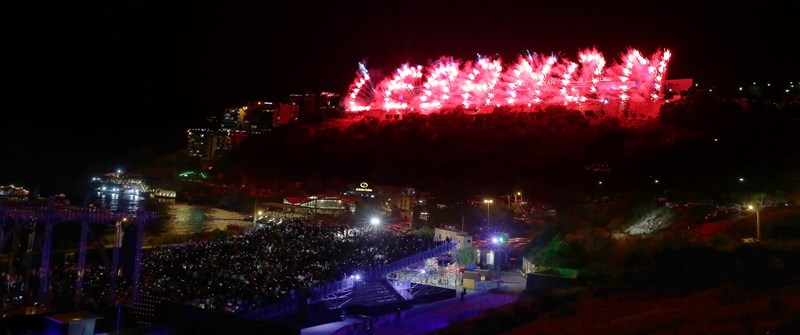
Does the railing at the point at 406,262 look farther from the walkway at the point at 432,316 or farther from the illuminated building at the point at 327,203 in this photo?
the illuminated building at the point at 327,203

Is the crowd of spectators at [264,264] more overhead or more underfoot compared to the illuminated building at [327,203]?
more underfoot

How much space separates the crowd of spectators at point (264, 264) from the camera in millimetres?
8844

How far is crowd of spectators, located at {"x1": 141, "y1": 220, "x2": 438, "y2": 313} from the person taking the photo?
8844mm

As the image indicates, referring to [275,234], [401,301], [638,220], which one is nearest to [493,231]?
[638,220]

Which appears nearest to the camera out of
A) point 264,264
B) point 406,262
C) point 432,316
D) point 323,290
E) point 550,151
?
point 432,316

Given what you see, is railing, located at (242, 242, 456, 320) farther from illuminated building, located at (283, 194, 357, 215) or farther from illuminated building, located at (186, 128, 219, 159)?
illuminated building, located at (186, 128, 219, 159)

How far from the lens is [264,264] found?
10.4 m

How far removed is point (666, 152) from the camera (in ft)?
69.1

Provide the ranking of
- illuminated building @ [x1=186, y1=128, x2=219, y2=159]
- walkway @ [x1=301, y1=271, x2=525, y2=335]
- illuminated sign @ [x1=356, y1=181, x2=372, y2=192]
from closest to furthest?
walkway @ [x1=301, y1=271, x2=525, y2=335] → illuminated sign @ [x1=356, y1=181, x2=372, y2=192] → illuminated building @ [x1=186, y1=128, x2=219, y2=159]

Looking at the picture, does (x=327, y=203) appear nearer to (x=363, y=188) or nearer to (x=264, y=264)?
(x=363, y=188)

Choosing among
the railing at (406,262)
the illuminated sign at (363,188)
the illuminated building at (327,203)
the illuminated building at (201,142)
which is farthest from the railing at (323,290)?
the illuminated building at (201,142)

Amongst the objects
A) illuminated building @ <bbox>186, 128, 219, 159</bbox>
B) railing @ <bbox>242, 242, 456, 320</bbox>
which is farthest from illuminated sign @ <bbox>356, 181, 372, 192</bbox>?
illuminated building @ <bbox>186, 128, 219, 159</bbox>

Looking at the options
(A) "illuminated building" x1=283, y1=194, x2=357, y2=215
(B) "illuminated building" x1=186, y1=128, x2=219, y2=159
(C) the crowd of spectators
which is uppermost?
(B) "illuminated building" x1=186, y1=128, x2=219, y2=159

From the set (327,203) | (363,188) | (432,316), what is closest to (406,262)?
(432,316)
